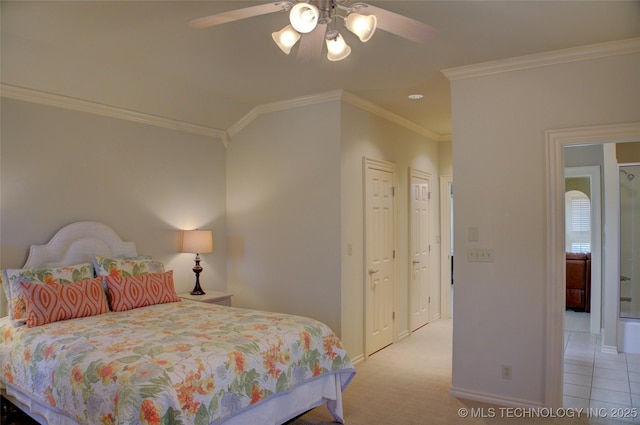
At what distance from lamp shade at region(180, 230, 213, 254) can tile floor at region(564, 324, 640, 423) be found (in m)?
3.38

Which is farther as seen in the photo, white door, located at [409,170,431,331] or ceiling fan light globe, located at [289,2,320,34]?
white door, located at [409,170,431,331]

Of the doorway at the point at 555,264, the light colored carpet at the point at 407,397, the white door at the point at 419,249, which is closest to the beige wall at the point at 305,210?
the light colored carpet at the point at 407,397

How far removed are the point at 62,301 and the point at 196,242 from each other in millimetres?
1490

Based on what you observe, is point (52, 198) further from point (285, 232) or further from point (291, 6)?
point (291, 6)

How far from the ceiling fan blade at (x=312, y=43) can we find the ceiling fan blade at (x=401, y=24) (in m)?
0.23

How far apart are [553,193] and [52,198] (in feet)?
12.7

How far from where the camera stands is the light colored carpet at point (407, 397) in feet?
10.2

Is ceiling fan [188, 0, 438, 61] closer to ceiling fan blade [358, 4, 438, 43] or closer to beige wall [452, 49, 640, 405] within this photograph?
ceiling fan blade [358, 4, 438, 43]

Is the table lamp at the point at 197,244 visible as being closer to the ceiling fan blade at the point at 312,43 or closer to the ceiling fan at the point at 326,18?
the ceiling fan blade at the point at 312,43

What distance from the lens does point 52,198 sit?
362cm

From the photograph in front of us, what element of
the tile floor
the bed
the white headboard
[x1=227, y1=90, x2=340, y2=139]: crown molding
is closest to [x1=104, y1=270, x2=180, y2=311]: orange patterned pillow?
the bed

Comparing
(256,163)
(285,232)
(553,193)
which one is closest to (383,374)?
(285,232)

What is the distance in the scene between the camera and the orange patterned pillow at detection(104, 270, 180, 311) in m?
3.48

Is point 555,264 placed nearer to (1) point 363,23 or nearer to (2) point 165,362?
(1) point 363,23
